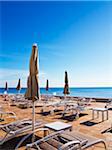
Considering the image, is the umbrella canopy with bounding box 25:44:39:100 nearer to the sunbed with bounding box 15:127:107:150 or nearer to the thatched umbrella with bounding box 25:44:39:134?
the thatched umbrella with bounding box 25:44:39:134

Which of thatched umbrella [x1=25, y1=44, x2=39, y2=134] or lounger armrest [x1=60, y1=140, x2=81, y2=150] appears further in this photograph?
thatched umbrella [x1=25, y1=44, x2=39, y2=134]

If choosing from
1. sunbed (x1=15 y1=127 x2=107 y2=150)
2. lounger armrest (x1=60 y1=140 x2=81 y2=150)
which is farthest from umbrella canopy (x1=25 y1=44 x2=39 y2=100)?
lounger armrest (x1=60 y1=140 x2=81 y2=150)

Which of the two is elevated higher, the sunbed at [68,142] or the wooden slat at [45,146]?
the sunbed at [68,142]

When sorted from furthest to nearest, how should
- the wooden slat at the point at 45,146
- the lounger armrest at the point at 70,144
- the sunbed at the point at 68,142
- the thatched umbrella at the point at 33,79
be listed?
the thatched umbrella at the point at 33,79
the wooden slat at the point at 45,146
the sunbed at the point at 68,142
the lounger armrest at the point at 70,144

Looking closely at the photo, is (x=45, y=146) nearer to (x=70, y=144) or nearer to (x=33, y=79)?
(x=70, y=144)

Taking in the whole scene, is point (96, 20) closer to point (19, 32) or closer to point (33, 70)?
point (19, 32)

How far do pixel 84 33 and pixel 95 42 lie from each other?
5.67 feet

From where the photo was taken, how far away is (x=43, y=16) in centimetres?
943

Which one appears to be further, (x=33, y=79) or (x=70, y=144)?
(x=33, y=79)

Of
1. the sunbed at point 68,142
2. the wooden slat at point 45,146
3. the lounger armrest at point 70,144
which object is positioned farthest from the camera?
the wooden slat at point 45,146

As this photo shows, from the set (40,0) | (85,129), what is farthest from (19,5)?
(85,129)

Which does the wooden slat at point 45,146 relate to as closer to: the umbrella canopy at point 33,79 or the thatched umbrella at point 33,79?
the thatched umbrella at point 33,79

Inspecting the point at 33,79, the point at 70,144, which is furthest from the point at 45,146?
the point at 33,79

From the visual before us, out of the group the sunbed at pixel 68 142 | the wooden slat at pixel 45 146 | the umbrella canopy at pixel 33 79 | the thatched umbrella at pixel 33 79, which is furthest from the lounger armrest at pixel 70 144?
the umbrella canopy at pixel 33 79
